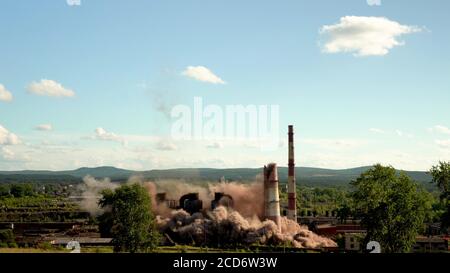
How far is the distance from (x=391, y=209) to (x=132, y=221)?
2143 centimetres

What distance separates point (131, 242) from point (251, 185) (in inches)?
1151

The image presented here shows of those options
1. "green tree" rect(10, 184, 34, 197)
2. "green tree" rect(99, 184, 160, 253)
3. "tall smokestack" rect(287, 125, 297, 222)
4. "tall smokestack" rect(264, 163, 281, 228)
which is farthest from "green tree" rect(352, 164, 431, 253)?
"green tree" rect(10, 184, 34, 197)

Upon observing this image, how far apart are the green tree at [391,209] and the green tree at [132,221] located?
17.9 meters

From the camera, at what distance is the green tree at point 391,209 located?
36.4 meters

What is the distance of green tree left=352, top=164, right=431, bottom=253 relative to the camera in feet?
120

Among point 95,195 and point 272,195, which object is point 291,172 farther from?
point 95,195

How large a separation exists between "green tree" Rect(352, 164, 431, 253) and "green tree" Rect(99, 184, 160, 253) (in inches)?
704

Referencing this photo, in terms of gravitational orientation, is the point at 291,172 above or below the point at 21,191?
above

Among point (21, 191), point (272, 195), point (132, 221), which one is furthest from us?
point (21, 191)

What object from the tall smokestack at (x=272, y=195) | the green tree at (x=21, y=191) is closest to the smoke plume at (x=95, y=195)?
the tall smokestack at (x=272, y=195)

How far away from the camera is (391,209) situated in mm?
36438

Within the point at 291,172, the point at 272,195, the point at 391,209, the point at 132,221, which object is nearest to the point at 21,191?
the point at 272,195
